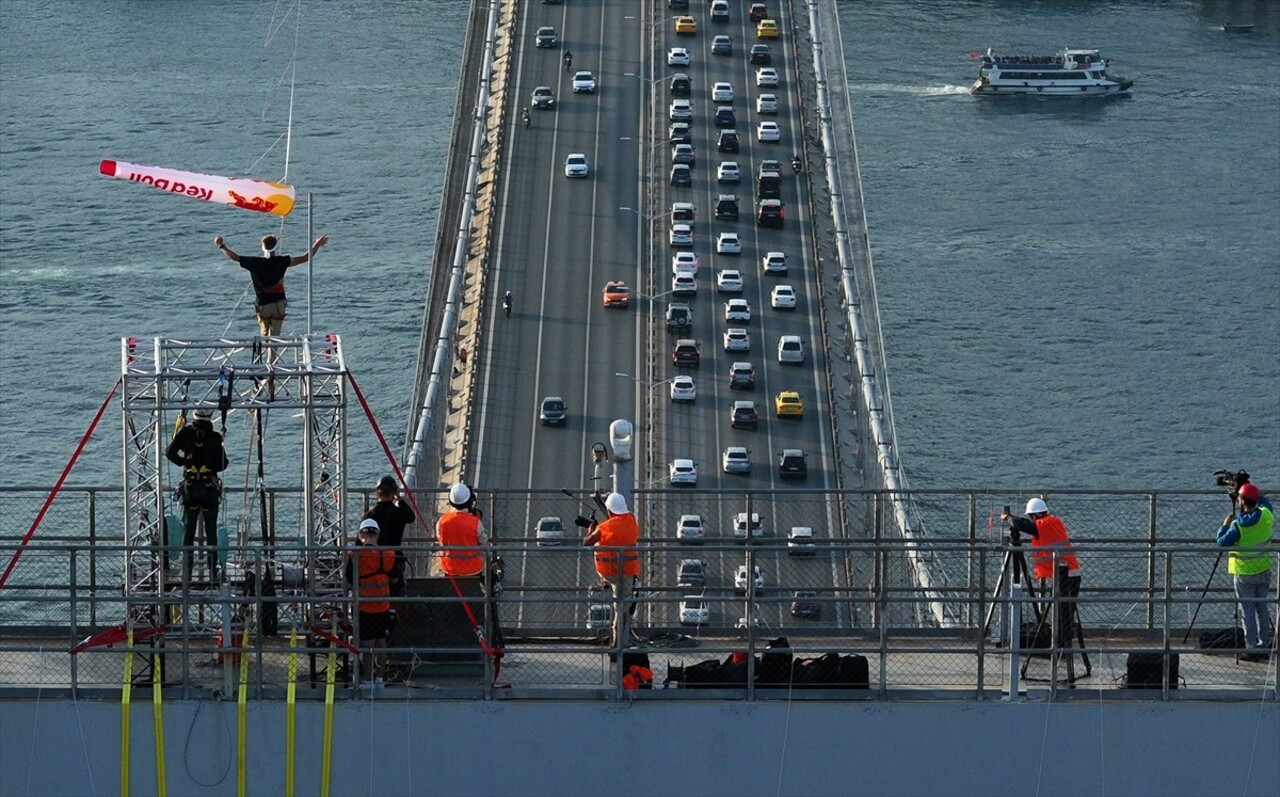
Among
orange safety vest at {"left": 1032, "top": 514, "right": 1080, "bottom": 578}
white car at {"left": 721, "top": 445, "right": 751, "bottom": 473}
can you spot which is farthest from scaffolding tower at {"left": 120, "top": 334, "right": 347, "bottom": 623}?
white car at {"left": 721, "top": 445, "right": 751, "bottom": 473}

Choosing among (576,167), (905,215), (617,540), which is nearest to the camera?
(617,540)

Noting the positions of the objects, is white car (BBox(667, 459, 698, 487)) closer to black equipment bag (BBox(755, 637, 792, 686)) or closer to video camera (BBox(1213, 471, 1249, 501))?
video camera (BBox(1213, 471, 1249, 501))

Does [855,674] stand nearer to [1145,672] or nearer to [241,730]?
[1145,672]

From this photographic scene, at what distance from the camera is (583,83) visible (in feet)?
419

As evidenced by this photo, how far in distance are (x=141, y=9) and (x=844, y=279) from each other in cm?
5838

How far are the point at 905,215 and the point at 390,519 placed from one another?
302ft

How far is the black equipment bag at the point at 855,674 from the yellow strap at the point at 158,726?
20.6ft

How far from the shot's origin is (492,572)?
22.2 meters

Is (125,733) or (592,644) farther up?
(592,644)

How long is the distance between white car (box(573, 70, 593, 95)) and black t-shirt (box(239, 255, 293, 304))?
104443 millimetres

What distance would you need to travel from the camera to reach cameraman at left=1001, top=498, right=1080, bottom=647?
2188 cm

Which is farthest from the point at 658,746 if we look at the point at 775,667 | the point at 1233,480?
the point at 1233,480

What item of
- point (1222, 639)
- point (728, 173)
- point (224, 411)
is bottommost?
point (1222, 639)

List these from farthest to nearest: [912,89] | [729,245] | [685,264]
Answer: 1. [912,89]
2. [729,245]
3. [685,264]
